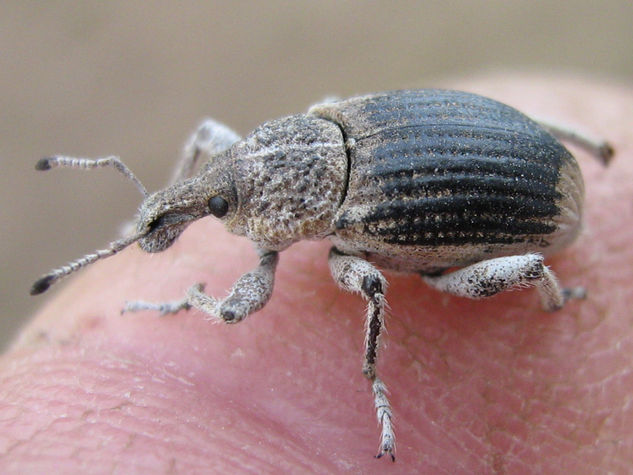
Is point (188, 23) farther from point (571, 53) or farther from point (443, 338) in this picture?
point (443, 338)

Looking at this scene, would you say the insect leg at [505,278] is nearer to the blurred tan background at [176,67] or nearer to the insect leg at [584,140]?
the insect leg at [584,140]

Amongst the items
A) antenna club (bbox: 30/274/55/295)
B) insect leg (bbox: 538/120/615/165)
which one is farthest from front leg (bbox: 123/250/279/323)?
insect leg (bbox: 538/120/615/165)

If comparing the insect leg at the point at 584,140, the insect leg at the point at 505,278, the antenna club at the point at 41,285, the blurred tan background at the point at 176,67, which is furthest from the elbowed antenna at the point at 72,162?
the blurred tan background at the point at 176,67

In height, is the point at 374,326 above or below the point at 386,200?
below

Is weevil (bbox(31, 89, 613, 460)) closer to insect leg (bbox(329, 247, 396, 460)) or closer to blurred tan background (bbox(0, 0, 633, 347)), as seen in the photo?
insect leg (bbox(329, 247, 396, 460))

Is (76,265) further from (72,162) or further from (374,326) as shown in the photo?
(374,326)

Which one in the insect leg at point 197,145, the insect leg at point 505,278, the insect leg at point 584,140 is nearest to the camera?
the insect leg at point 505,278

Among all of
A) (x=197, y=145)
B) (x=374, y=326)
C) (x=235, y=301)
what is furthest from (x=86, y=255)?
(x=374, y=326)
